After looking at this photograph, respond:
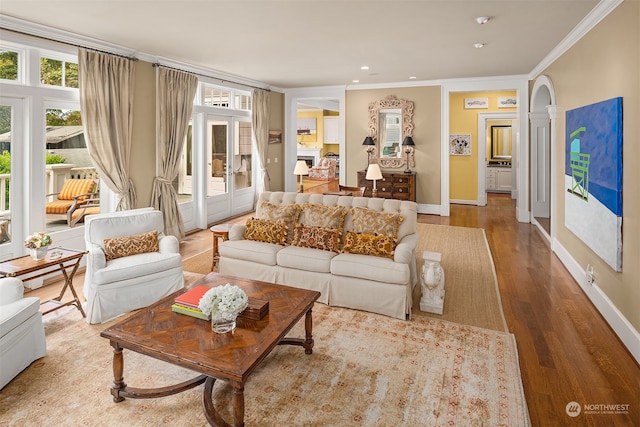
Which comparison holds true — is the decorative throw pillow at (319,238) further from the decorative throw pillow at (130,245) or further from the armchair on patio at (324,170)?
the armchair on patio at (324,170)

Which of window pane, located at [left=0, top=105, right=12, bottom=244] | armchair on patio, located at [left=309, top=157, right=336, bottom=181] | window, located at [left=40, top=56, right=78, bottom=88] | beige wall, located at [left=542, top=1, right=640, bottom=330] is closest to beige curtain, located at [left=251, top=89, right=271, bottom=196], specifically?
window, located at [left=40, top=56, right=78, bottom=88]

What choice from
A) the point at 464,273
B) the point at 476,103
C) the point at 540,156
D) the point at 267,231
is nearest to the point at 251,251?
the point at 267,231

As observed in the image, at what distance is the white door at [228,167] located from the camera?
292 inches

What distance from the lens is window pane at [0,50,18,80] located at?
157 inches

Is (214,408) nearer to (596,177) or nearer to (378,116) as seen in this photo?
(596,177)

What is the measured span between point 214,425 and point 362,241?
2.10 metres

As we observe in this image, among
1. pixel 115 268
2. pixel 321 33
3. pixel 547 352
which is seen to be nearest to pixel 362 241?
pixel 547 352

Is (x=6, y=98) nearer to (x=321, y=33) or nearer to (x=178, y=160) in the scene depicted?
(x=178, y=160)

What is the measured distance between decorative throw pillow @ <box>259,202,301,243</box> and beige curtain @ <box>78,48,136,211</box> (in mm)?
2235

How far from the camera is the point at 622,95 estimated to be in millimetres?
3182

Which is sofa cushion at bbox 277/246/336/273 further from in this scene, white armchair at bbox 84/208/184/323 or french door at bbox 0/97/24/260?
french door at bbox 0/97/24/260

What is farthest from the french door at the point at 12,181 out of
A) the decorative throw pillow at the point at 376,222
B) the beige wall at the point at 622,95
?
the beige wall at the point at 622,95

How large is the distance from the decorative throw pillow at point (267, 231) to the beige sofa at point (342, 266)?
54 millimetres

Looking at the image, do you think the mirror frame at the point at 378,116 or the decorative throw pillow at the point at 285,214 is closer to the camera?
the decorative throw pillow at the point at 285,214
